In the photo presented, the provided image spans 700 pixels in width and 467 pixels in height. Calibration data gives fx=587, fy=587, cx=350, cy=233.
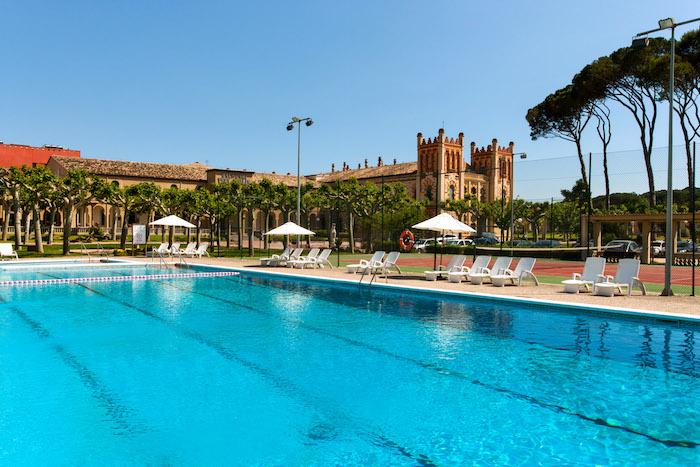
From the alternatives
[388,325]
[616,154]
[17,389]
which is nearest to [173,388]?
[17,389]

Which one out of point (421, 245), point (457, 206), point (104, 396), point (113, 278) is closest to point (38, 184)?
point (113, 278)

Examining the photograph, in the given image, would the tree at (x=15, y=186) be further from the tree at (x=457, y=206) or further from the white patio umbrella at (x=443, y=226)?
the tree at (x=457, y=206)

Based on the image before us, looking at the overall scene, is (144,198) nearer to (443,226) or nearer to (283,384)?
(443,226)

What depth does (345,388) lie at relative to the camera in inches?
252

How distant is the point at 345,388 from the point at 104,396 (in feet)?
8.16

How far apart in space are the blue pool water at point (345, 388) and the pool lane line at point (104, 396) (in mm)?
25

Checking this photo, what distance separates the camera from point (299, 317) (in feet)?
36.9

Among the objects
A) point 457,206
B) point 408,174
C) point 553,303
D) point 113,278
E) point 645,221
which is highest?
point 408,174

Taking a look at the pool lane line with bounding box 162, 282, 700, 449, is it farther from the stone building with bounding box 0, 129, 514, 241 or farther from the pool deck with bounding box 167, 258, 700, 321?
the stone building with bounding box 0, 129, 514, 241

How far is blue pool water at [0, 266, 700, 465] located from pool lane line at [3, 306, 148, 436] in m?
0.03

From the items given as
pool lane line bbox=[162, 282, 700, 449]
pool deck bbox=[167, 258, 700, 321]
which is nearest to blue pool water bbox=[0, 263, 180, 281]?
pool deck bbox=[167, 258, 700, 321]

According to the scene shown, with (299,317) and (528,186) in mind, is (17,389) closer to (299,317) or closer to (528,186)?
(299,317)

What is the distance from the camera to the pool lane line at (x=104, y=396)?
509 centimetres

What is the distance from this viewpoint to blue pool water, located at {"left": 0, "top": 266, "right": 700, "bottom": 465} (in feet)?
15.4
